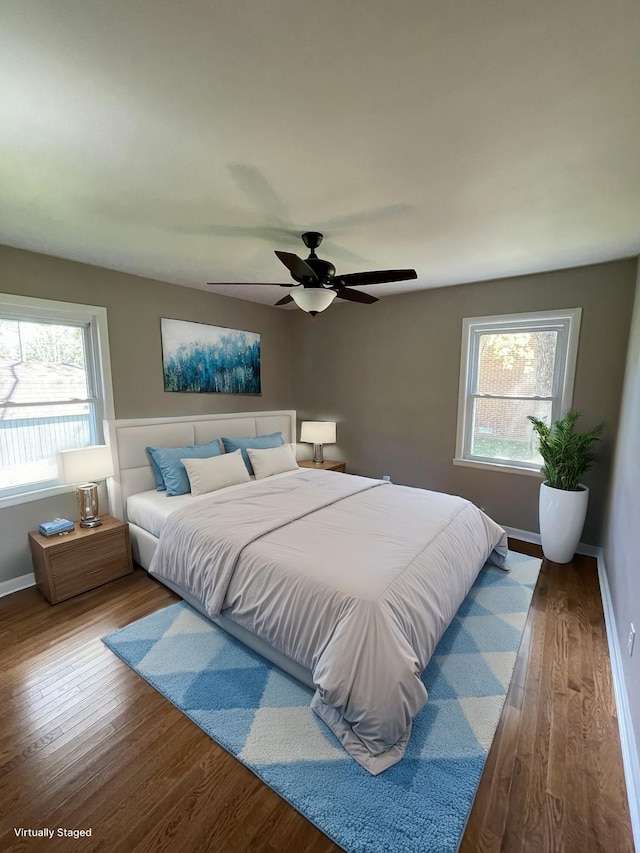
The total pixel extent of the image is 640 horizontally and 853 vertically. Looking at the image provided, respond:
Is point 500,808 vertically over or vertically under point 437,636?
under

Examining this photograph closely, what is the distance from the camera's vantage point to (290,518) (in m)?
2.44

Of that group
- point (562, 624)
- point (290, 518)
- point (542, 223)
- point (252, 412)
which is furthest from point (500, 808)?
point (252, 412)

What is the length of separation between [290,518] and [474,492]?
2362 millimetres

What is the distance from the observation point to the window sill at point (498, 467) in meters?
3.51

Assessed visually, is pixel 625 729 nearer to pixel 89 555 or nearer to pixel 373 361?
pixel 89 555

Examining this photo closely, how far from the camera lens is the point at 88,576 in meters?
2.72

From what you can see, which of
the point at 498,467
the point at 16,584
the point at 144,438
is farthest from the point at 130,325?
the point at 498,467

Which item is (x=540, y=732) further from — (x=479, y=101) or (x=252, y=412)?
(x=252, y=412)

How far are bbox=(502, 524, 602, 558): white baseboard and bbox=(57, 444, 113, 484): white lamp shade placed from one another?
3.86 metres

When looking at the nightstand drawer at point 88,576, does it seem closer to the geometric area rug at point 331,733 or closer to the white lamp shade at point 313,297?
the geometric area rug at point 331,733

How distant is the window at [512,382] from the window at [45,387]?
3.59 metres

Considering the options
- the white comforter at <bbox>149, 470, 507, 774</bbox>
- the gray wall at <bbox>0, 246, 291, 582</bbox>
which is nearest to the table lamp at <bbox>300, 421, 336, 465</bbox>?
the gray wall at <bbox>0, 246, 291, 582</bbox>

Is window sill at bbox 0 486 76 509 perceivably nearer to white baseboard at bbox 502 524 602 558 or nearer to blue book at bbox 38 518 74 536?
blue book at bbox 38 518 74 536

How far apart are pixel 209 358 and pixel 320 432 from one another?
161 centimetres
